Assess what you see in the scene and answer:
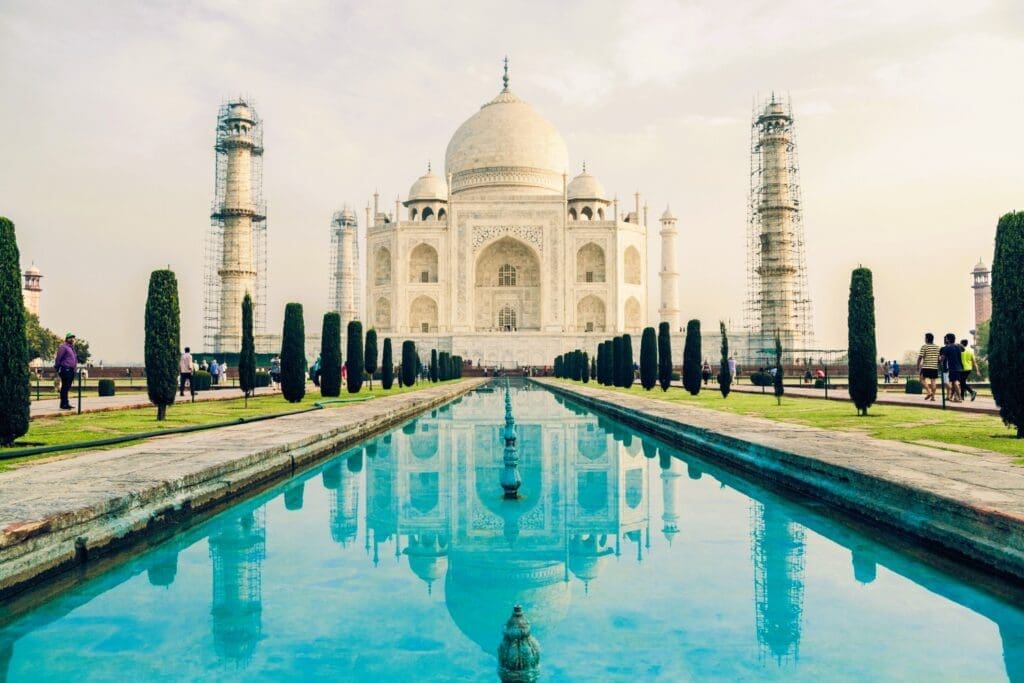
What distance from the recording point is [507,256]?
35.9 metres

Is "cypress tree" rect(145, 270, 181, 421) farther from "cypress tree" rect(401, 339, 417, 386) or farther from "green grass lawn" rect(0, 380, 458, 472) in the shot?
"cypress tree" rect(401, 339, 417, 386)

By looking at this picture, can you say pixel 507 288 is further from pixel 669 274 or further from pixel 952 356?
pixel 952 356

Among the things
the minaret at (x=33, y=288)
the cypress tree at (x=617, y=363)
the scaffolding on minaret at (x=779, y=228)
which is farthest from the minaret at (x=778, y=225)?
the minaret at (x=33, y=288)

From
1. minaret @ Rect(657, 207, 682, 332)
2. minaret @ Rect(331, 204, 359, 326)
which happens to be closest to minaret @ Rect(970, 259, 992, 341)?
minaret @ Rect(657, 207, 682, 332)

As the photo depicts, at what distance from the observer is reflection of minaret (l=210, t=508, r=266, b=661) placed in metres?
2.16

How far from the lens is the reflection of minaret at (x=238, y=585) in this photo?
7.09 ft

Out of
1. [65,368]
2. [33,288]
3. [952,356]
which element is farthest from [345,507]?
[33,288]

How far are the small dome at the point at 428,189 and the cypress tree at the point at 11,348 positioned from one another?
3096 centimetres

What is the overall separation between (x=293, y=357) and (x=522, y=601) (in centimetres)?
961

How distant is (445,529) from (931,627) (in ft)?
6.21

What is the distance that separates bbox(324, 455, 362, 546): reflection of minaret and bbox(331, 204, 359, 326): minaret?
105 feet

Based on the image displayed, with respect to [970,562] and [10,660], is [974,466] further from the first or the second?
[10,660]

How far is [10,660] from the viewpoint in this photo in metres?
2.03

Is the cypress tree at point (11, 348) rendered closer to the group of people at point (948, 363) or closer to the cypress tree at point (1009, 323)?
the cypress tree at point (1009, 323)
